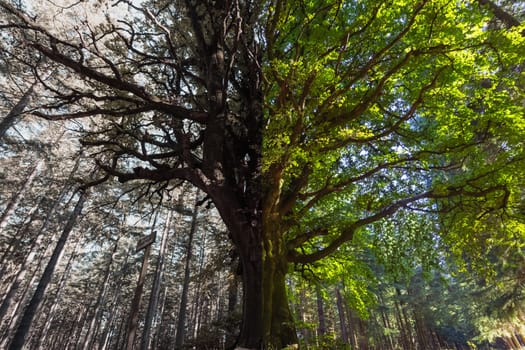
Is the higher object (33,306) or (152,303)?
(152,303)

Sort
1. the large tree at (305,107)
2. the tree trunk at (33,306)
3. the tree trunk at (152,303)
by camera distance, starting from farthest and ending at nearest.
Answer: the tree trunk at (152,303) → the tree trunk at (33,306) → the large tree at (305,107)

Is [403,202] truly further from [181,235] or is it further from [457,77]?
[181,235]

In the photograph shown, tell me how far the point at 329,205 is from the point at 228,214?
170 inches

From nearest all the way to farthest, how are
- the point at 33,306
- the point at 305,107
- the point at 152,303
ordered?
1. the point at 305,107
2. the point at 33,306
3. the point at 152,303

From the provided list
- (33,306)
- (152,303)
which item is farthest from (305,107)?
(33,306)

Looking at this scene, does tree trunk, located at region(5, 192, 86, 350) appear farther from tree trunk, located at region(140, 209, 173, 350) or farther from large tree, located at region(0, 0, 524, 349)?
large tree, located at region(0, 0, 524, 349)

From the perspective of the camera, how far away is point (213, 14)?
5387mm

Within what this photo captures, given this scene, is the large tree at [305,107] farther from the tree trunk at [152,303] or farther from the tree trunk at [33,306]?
the tree trunk at [152,303]

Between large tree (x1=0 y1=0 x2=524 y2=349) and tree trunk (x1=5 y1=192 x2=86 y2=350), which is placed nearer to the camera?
large tree (x1=0 y1=0 x2=524 y2=349)

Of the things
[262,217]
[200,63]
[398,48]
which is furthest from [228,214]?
[398,48]

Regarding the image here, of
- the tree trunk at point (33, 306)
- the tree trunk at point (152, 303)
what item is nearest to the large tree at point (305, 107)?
the tree trunk at point (33, 306)

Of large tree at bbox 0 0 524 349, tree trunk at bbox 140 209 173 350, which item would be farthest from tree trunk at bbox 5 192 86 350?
large tree at bbox 0 0 524 349

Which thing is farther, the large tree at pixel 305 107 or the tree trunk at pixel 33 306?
the tree trunk at pixel 33 306

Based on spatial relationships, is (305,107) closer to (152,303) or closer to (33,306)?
(152,303)
